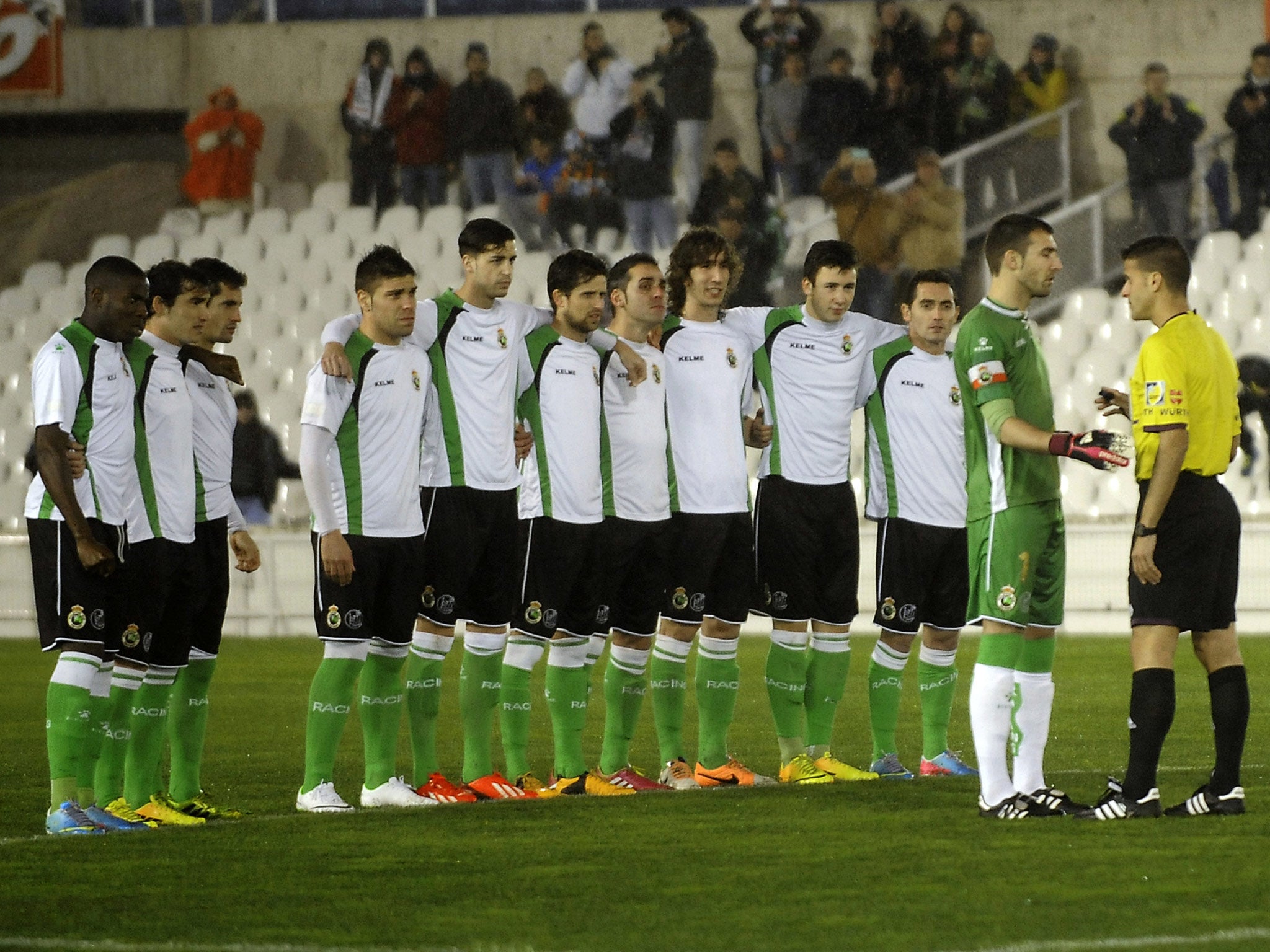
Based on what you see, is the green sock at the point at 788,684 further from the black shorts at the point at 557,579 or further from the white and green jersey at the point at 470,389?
the white and green jersey at the point at 470,389

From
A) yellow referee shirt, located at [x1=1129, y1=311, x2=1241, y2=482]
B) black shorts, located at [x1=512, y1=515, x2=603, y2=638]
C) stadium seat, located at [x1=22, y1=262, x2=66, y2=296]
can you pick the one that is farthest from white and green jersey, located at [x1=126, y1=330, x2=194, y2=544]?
stadium seat, located at [x1=22, y1=262, x2=66, y2=296]

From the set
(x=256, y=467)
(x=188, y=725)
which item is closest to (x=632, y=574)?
(x=188, y=725)

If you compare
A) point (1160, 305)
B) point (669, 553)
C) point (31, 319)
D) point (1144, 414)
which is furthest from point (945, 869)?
point (31, 319)

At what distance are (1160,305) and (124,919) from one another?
3.75 metres

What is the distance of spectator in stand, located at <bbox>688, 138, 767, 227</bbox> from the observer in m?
17.0

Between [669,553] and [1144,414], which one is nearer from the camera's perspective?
[1144,414]

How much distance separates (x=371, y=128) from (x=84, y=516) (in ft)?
43.5

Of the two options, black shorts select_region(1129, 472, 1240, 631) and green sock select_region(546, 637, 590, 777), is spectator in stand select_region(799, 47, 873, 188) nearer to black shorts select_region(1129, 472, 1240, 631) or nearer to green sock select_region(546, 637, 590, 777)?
green sock select_region(546, 637, 590, 777)

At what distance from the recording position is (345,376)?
7.44 metres

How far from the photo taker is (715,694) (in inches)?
324

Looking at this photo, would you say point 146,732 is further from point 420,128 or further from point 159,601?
point 420,128

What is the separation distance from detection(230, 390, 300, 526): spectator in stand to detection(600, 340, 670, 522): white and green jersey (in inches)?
357

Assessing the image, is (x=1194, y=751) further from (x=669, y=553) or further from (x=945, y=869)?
(x=945, y=869)

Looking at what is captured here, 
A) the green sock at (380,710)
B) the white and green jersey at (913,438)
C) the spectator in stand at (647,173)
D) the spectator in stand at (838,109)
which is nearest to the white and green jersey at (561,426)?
the green sock at (380,710)
